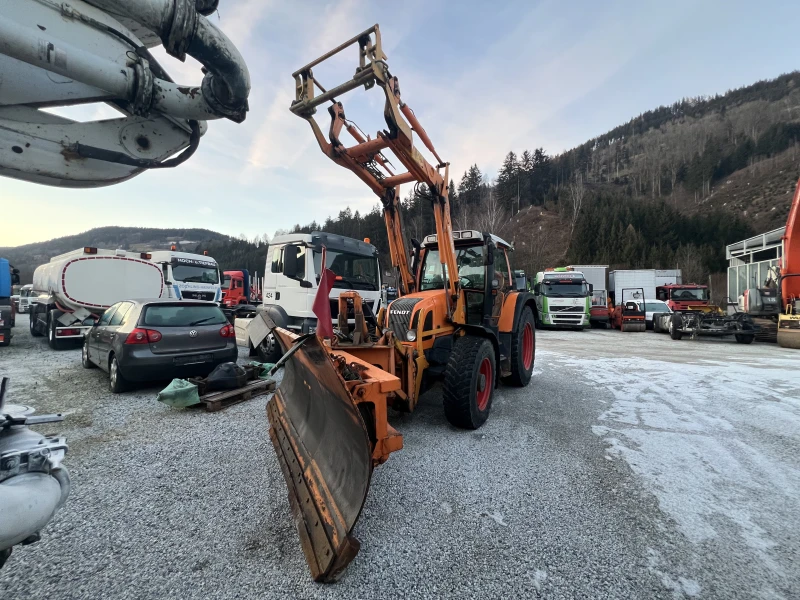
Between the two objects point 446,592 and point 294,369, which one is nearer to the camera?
point 446,592

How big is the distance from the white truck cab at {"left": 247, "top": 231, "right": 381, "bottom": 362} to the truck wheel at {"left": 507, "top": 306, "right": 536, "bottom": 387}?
2.81m

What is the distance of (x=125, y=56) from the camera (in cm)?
171

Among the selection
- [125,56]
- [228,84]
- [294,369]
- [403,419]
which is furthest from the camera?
[403,419]

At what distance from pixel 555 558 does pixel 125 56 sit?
3.35m

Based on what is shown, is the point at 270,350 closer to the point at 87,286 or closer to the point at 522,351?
the point at 522,351

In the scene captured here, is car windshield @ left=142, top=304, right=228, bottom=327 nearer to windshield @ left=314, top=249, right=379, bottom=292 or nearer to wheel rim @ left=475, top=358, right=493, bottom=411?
windshield @ left=314, top=249, right=379, bottom=292

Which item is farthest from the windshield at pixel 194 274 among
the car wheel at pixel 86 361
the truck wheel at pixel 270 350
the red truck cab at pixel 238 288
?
the truck wheel at pixel 270 350

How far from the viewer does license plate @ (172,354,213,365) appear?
226 inches

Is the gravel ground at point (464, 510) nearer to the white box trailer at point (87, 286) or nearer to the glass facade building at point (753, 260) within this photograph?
the white box trailer at point (87, 286)

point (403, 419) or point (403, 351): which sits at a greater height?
point (403, 351)

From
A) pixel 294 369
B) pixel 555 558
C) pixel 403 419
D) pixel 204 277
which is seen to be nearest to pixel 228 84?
pixel 294 369

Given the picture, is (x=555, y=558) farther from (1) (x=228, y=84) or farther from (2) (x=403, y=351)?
(1) (x=228, y=84)

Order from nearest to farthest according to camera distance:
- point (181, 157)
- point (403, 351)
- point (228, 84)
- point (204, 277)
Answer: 1. point (228, 84)
2. point (181, 157)
3. point (403, 351)
4. point (204, 277)

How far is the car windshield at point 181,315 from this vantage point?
581 cm
